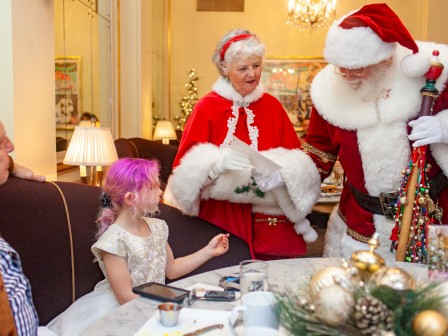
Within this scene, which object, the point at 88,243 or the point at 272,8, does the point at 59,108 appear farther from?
the point at 272,8

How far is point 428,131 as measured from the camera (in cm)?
194

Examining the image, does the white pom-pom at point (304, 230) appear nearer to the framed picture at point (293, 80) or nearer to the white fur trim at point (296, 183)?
the white fur trim at point (296, 183)

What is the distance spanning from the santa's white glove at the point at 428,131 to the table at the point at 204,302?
19.6 inches

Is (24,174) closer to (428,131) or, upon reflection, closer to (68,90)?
(428,131)

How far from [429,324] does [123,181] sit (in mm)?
1324

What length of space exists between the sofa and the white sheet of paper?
59 centimetres

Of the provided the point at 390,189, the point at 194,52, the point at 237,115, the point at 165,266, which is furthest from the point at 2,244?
the point at 194,52

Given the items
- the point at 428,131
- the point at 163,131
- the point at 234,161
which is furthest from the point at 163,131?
the point at 428,131

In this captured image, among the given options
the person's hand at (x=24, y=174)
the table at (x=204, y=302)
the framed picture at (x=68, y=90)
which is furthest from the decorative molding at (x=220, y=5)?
the table at (x=204, y=302)

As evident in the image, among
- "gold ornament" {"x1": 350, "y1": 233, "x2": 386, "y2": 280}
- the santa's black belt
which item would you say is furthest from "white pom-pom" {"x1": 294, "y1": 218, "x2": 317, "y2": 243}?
"gold ornament" {"x1": 350, "y1": 233, "x2": 386, "y2": 280}

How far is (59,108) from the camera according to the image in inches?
143

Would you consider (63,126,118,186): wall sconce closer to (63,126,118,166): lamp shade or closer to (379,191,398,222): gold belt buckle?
(63,126,118,166): lamp shade

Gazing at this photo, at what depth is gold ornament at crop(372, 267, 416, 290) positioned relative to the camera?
81 centimetres

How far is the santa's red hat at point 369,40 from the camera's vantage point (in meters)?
2.02
